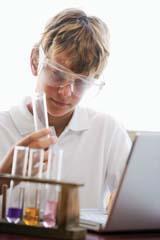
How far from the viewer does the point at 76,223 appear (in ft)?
4.52

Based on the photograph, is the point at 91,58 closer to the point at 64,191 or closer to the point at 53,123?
the point at 53,123

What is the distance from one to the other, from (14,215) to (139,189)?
0.31 metres

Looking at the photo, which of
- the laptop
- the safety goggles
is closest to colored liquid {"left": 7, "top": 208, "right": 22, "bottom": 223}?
the laptop

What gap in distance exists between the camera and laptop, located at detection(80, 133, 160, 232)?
55.3 inches

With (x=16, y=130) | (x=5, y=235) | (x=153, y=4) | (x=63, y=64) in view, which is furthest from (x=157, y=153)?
(x=153, y=4)

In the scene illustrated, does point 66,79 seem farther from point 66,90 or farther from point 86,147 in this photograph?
point 86,147

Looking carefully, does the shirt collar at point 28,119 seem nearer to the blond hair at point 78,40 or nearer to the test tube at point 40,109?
the blond hair at point 78,40

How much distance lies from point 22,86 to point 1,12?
390 mm

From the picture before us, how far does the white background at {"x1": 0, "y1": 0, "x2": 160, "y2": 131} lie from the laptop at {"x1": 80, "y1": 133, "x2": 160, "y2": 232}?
1.51 meters

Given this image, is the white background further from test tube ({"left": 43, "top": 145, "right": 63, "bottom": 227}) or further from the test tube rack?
the test tube rack

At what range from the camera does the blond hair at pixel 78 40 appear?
2.07m

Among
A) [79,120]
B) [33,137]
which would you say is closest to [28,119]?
[79,120]

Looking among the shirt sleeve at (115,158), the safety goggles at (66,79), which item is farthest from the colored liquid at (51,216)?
the shirt sleeve at (115,158)

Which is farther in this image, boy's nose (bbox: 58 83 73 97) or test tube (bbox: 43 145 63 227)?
boy's nose (bbox: 58 83 73 97)
